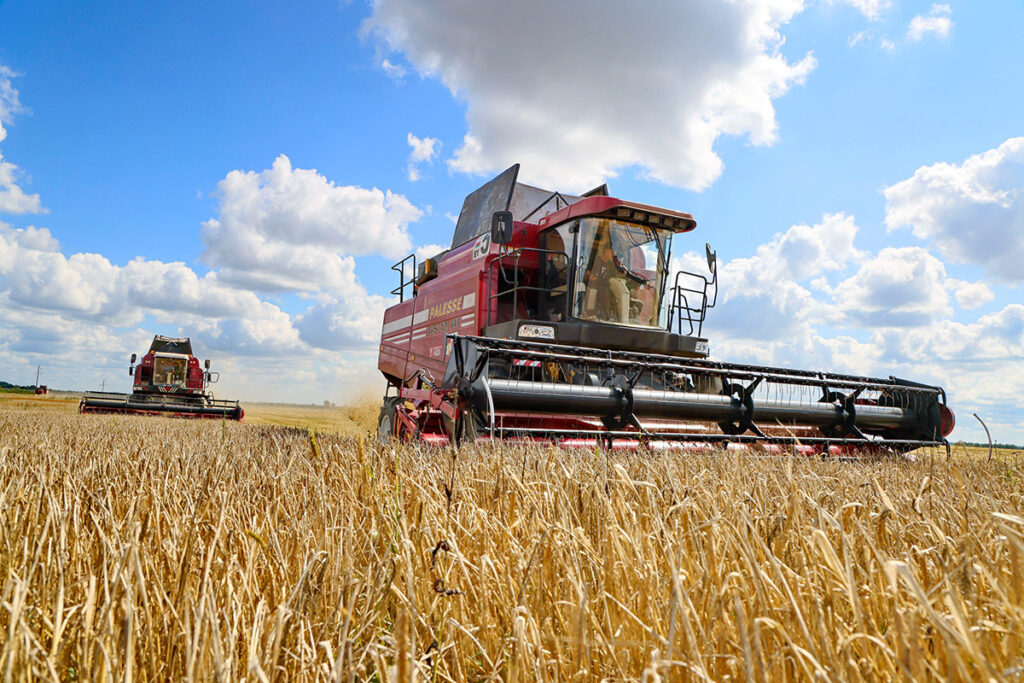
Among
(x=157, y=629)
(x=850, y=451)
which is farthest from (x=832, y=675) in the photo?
(x=850, y=451)

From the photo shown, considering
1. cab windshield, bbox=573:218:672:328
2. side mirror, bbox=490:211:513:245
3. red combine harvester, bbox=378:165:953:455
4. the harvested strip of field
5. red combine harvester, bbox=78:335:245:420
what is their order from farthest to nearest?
red combine harvester, bbox=78:335:245:420 < cab windshield, bbox=573:218:672:328 < side mirror, bbox=490:211:513:245 < red combine harvester, bbox=378:165:953:455 < the harvested strip of field

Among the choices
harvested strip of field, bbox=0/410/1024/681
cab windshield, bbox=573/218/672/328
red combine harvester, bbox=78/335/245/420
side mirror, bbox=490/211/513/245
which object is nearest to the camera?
harvested strip of field, bbox=0/410/1024/681

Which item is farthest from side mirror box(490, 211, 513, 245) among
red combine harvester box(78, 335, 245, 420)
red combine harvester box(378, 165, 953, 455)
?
red combine harvester box(78, 335, 245, 420)

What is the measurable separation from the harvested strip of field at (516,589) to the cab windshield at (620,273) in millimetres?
5007

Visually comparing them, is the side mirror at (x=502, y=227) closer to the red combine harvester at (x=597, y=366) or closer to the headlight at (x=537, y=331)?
the red combine harvester at (x=597, y=366)

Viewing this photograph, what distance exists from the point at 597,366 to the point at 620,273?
2.07 metres

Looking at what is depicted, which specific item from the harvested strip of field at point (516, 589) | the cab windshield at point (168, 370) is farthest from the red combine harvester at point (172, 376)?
the harvested strip of field at point (516, 589)

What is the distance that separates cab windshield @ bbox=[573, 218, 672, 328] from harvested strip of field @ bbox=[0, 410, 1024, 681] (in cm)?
501

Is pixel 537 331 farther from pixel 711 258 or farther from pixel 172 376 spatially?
pixel 172 376

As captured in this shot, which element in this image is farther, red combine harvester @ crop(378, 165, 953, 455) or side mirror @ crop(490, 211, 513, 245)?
side mirror @ crop(490, 211, 513, 245)

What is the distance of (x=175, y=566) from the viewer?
1459mm

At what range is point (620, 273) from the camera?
7543 mm

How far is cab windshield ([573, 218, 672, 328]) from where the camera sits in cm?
736

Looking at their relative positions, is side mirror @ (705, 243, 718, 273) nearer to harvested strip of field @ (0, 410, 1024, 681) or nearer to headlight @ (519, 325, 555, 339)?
headlight @ (519, 325, 555, 339)
